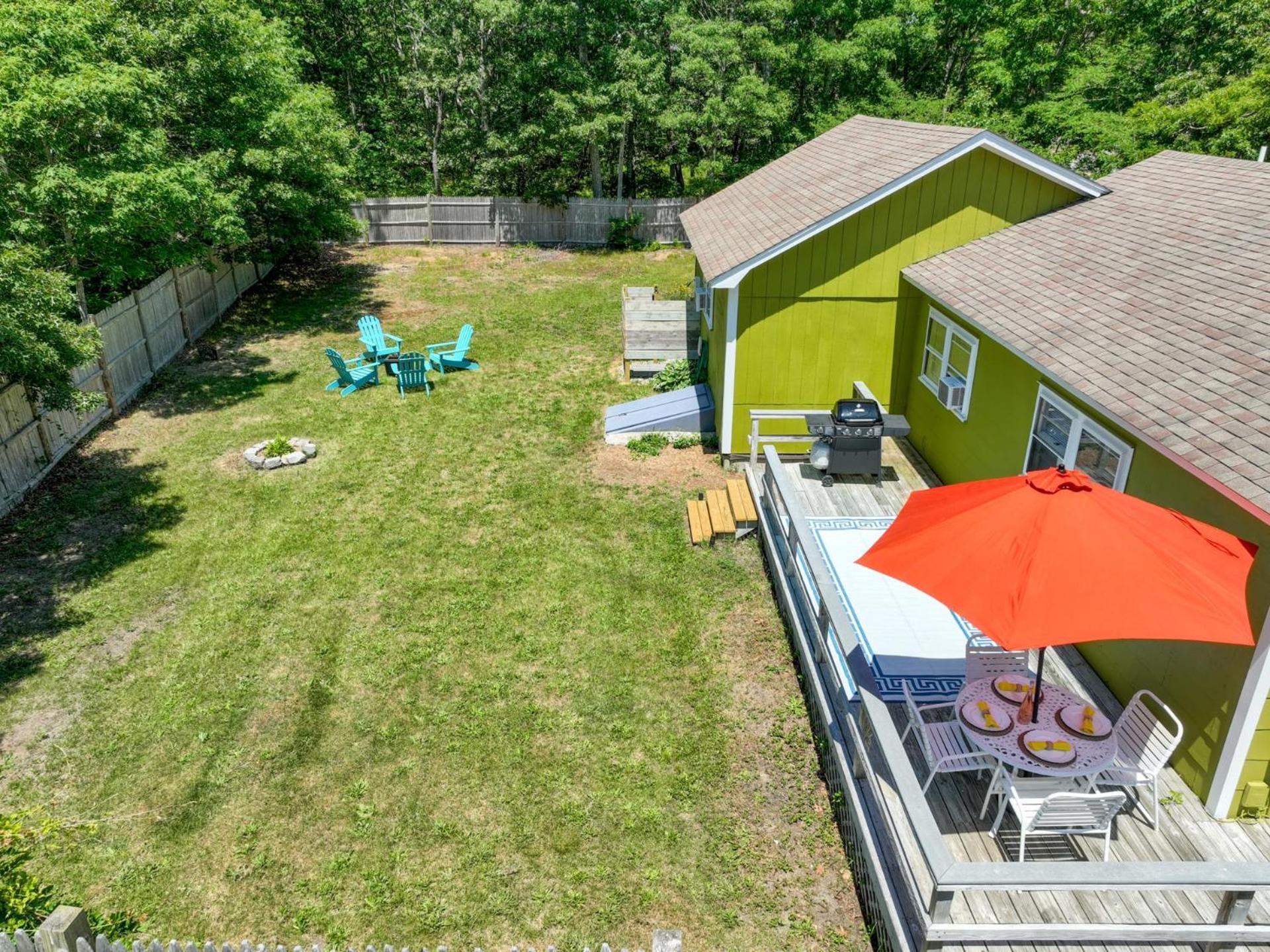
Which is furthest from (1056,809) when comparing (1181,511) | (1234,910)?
(1181,511)

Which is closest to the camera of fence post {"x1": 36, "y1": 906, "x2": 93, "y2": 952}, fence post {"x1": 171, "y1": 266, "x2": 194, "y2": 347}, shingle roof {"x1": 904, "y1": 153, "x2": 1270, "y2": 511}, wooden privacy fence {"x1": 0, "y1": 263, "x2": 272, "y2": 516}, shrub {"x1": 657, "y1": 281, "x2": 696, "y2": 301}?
fence post {"x1": 36, "y1": 906, "x2": 93, "y2": 952}

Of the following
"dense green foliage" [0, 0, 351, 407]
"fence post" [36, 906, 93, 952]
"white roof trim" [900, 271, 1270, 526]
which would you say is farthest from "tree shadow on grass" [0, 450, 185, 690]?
"white roof trim" [900, 271, 1270, 526]

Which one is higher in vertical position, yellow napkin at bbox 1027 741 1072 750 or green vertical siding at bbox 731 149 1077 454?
green vertical siding at bbox 731 149 1077 454

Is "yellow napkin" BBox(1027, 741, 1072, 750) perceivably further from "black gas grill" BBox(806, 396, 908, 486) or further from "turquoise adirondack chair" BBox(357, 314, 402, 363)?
"turquoise adirondack chair" BBox(357, 314, 402, 363)

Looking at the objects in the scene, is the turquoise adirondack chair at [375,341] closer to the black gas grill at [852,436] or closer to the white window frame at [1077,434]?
the black gas grill at [852,436]

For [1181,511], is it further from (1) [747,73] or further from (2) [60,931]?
(1) [747,73]

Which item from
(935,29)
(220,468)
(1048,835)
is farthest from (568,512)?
(935,29)
